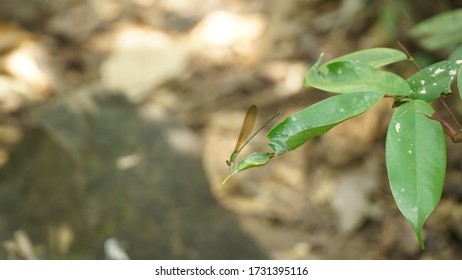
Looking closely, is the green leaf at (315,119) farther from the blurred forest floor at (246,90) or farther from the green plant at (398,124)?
the blurred forest floor at (246,90)

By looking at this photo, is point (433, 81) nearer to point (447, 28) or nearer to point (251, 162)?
point (251, 162)

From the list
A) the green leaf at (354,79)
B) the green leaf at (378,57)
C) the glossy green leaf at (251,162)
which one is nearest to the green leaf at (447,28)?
the green leaf at (378,57)

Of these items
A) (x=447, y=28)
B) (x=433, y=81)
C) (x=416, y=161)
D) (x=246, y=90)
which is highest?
(x=246, y=90)

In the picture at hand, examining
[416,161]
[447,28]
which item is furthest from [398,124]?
[447,28]

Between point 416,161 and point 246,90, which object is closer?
point 416,161

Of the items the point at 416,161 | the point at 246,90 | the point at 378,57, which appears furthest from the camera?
the point at 246,90
